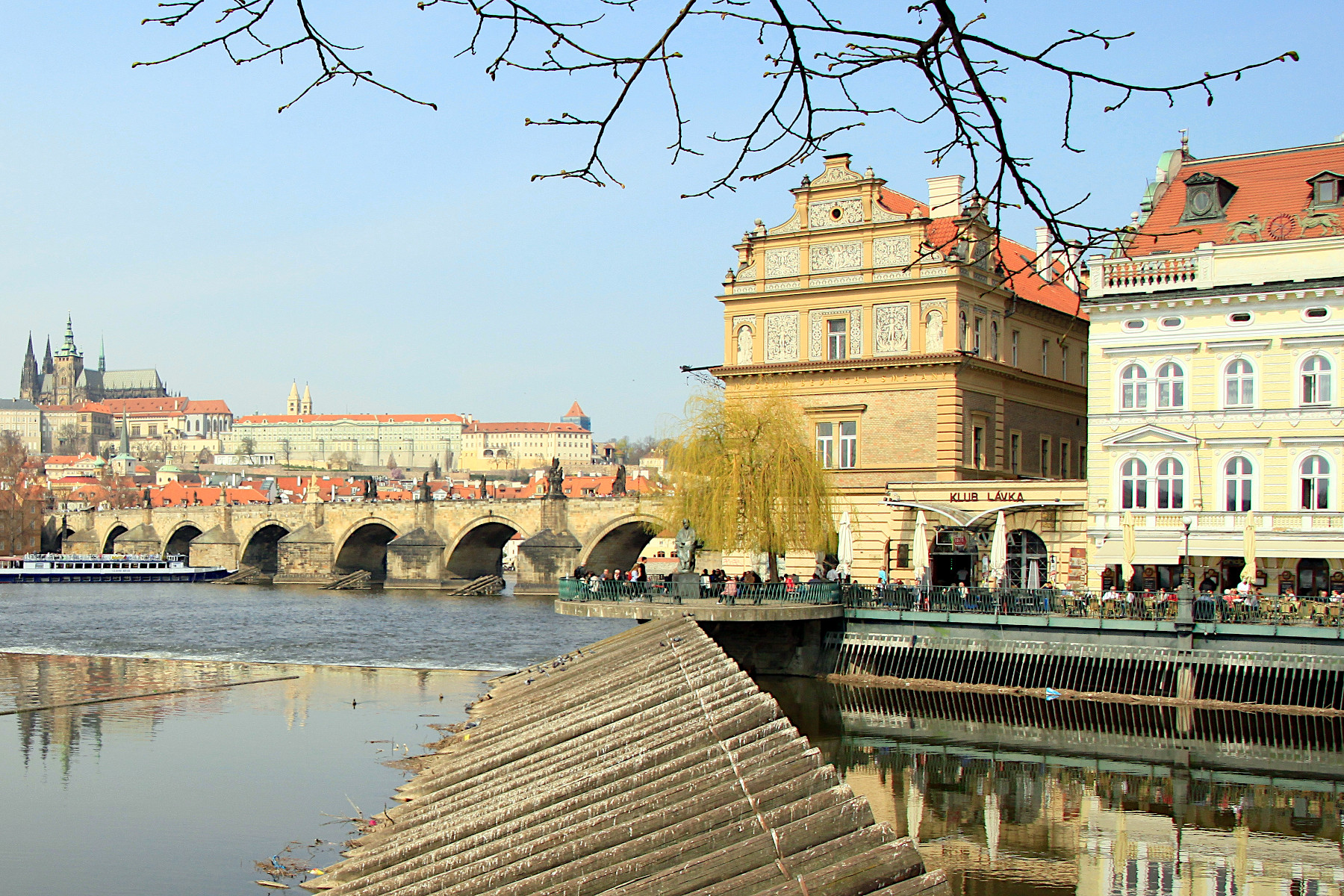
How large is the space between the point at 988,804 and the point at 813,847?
12.3m

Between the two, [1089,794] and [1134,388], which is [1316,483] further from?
[1089,794]

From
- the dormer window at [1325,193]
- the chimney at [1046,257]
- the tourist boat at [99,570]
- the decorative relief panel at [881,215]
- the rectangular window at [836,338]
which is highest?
the decorative relief panel at [881,215]

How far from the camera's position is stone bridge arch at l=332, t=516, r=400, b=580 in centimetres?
9844

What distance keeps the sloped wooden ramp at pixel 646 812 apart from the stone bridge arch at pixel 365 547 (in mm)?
78206

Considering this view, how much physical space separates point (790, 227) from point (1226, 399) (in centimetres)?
1359

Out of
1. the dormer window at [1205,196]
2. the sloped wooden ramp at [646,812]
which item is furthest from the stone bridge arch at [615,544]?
the sloped wooden ramp at [646,812]

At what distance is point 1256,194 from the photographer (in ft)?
115

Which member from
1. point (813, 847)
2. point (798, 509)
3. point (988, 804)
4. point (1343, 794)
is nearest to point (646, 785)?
point (813, 847)

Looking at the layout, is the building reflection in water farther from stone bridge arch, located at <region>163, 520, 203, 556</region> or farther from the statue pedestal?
stone bridge arch, located at <region>163, 520, 203, 556</region>

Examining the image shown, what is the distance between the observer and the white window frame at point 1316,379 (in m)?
30.3

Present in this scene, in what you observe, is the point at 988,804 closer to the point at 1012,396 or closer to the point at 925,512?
the point at 925,512

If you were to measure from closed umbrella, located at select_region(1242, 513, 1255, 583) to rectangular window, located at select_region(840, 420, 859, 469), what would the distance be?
1114cm

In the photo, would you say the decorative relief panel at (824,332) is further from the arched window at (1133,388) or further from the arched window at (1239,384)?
the arched window at (1239,384)

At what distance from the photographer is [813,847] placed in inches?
357
